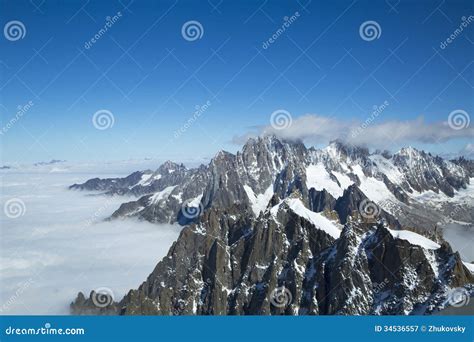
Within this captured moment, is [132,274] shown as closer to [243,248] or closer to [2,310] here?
[243,248]

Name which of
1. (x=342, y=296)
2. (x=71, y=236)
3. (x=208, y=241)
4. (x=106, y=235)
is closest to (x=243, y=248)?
(x=208, y=241)
